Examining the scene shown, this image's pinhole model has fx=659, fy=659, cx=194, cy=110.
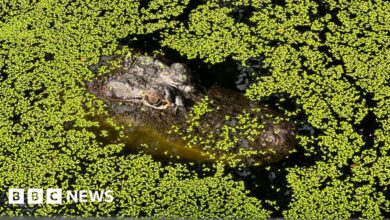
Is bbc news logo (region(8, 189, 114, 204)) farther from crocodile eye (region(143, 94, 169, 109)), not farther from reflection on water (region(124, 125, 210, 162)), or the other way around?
crocodile eye (region(143, 94, 169, 109))

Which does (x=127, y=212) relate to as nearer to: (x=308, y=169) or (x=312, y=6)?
(x=308, y=169)

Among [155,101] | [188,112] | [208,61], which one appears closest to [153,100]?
[155,101]

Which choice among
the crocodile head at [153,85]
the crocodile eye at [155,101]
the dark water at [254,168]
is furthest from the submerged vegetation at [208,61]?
the crocodile eye at [155,101]

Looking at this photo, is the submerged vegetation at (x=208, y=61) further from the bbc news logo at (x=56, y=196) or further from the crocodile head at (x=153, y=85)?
the crocodile head at (x=153, y=85)

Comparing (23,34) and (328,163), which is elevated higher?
(23,34)

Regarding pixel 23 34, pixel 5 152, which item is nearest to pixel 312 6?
pixel 23 34

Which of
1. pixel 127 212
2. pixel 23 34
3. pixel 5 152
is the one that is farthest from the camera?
pixel 23 34
